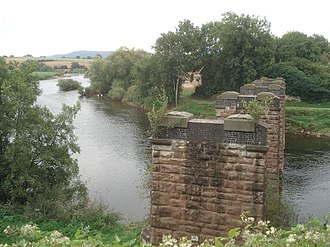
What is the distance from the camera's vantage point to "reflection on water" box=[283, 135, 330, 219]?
19.7m

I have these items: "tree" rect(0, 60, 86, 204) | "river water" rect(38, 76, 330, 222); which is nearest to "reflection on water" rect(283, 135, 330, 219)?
"river water" rect(38, 76, 330, 222)

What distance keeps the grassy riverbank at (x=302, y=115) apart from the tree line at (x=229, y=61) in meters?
2.25

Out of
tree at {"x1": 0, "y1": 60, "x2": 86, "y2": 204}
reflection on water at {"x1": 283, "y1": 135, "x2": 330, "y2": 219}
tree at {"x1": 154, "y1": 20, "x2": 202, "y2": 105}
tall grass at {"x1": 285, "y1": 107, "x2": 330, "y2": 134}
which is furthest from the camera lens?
tree at {"x1": 154, "y1": 20, "x2": 202, "y2": 105}

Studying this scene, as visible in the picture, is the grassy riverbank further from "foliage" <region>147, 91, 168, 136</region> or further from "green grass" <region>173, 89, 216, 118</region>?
"foliage" <region>147, 91, 168, 136</region>

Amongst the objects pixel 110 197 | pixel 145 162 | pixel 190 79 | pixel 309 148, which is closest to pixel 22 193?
pixel 110 197

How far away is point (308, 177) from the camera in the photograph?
23672mm

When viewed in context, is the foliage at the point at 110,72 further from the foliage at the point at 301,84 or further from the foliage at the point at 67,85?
the foliage at the point at 301,84

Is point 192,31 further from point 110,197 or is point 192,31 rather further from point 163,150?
point 163,150

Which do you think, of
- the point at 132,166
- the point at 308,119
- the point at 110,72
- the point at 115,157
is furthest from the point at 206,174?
the point at 110,72

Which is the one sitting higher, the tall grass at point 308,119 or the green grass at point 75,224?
the tall grass at point 308,119

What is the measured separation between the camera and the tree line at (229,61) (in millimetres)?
46031

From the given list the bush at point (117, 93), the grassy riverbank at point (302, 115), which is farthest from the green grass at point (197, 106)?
the bush at point (117, 93)

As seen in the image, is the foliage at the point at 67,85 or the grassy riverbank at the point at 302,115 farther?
the foliage at the point at 67,85

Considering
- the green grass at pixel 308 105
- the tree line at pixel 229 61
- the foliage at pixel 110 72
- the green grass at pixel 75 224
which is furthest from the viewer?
the foliage at pixel 110 72
